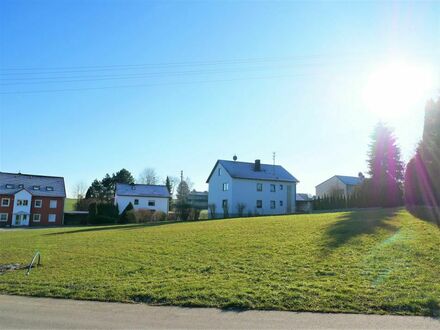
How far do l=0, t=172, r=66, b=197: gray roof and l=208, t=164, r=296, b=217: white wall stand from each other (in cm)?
2861

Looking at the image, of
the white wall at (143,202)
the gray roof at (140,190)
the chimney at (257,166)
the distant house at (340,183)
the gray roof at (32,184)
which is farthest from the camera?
the distant house at (340,183)

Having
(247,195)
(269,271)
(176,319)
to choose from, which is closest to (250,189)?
(247,195)

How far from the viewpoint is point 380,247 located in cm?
1318

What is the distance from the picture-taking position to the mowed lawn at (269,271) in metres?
8.59

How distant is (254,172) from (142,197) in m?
25.0

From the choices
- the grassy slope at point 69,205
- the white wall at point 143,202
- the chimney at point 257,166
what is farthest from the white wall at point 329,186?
the grassy slope at point 69,205

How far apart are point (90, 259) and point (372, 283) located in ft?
35.0

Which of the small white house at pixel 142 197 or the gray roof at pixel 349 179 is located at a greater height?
the gray roof at pixel 349 179

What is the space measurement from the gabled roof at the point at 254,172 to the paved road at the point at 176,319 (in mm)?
41303

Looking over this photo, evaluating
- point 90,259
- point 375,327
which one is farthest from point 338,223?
point 375,327

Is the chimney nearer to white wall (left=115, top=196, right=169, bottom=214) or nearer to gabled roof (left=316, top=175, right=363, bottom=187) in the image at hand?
white wall (left=115, top=196, right=169, bottom=214)

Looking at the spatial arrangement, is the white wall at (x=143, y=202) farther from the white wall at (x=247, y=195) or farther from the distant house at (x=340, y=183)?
the distant house at (x=340, y=183)

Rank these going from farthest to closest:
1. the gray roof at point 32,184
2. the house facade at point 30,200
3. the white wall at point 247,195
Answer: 1. the gray roof at point 32,184
2. the house facade at point 30,200
3. the white wall at point 247,195

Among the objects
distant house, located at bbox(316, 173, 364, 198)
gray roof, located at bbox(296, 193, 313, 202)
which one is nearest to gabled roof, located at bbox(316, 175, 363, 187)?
distant house, located at bbox(316, 173, 364, 198)
